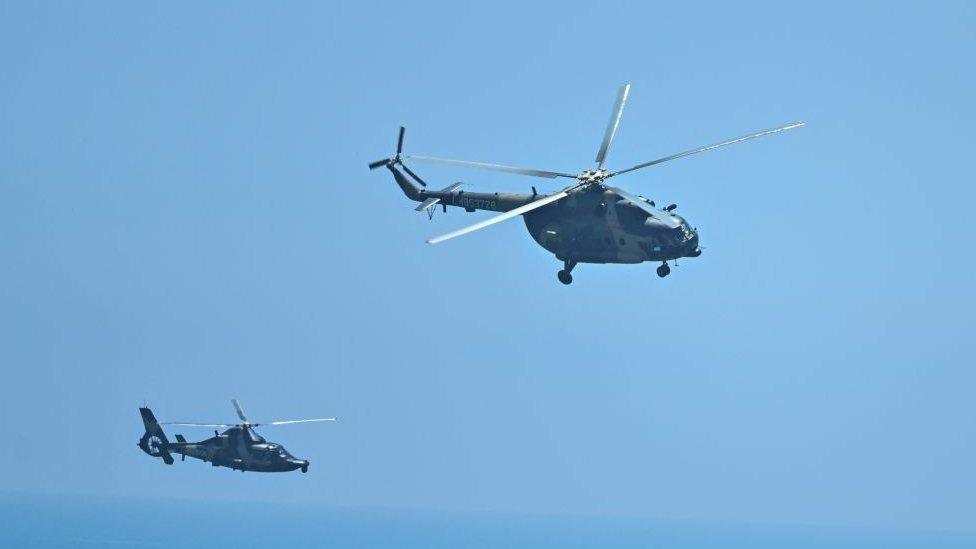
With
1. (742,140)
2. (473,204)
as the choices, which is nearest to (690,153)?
(742,140)

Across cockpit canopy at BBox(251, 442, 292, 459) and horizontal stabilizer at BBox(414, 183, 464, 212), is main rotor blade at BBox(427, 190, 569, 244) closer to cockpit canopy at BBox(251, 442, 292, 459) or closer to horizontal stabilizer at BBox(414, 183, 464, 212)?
horizontal stabilizer at BBox(414, 183, 464, 212)

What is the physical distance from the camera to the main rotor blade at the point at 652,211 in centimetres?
5978

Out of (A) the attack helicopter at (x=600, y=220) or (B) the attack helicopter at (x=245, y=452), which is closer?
(A) the attack helicopter at (x=600, y=220)

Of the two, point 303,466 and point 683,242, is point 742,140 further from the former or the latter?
point 303,466

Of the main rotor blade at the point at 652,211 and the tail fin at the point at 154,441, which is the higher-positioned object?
the main rotor blade at the point at 652,211

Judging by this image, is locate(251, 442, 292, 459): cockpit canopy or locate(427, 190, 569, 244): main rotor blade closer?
locate(427, 190, 569, 244): main rotor blade

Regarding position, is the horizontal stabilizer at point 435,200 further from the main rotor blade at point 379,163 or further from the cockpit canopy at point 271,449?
the cockpit canopy at point 271,449

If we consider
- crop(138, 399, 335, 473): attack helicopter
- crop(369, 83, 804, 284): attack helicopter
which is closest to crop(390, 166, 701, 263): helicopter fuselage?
crop(369, 83, 804, 284): attack helicopter

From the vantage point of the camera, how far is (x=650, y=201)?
61875 millimetres

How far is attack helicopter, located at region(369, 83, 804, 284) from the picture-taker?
59.9 meters

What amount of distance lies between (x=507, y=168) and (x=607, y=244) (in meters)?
5.48

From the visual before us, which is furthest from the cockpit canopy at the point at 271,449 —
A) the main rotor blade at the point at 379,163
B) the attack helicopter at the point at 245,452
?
the main rotor blade at the point at 379,163

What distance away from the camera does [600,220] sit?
61.6 m

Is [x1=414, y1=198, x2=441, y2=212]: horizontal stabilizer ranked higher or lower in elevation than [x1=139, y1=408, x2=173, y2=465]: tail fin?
higher
